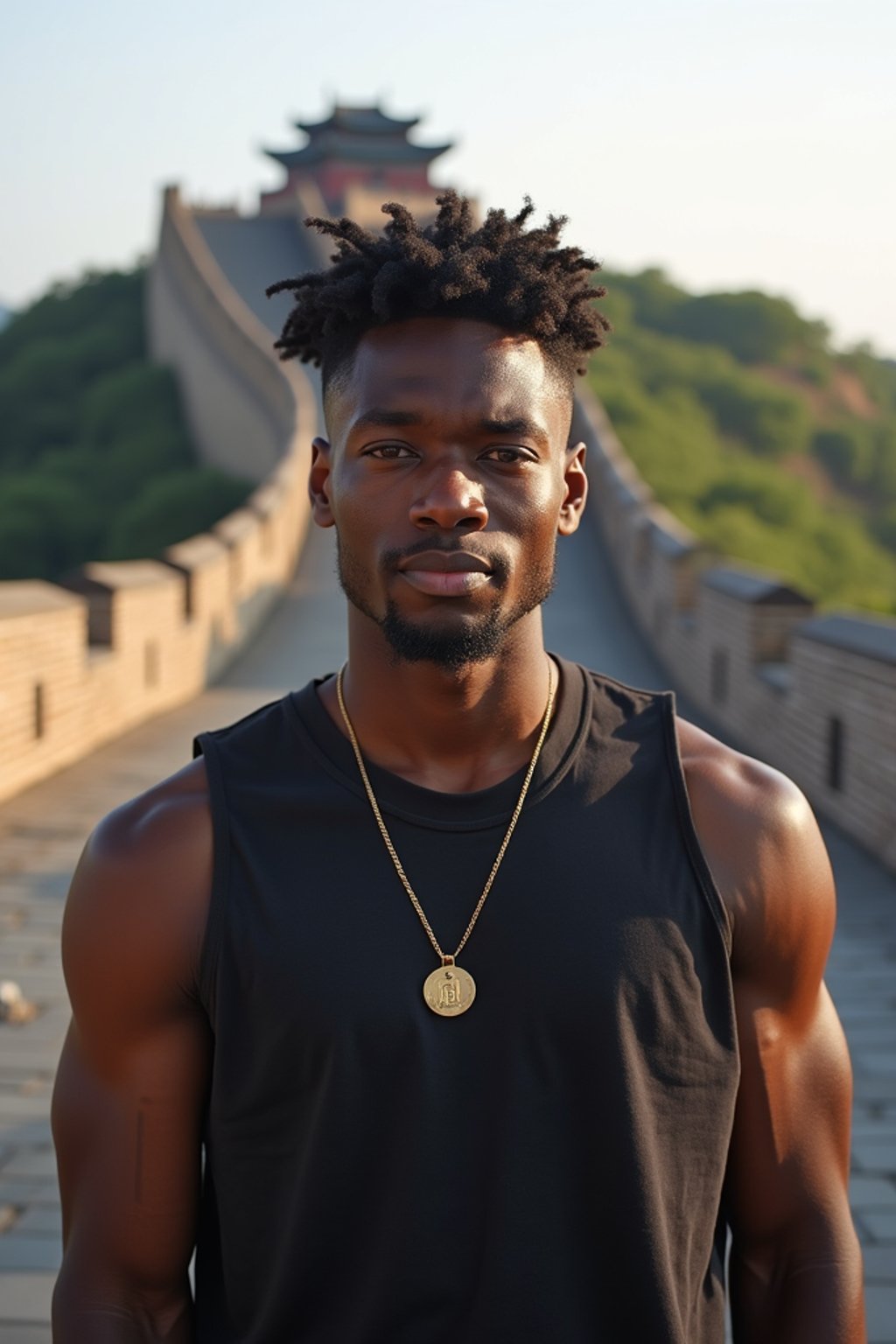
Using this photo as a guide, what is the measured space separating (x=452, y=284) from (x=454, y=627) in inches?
15.9

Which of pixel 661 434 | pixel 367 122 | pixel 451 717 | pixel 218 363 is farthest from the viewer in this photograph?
pixel 367 122

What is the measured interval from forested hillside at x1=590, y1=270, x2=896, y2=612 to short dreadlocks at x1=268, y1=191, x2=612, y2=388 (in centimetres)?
1281

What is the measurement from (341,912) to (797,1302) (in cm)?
69

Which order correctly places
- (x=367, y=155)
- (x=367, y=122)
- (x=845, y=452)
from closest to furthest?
1. (x=845, y=452)
2. (x=367, y=155)
3. (x=367, y=122)

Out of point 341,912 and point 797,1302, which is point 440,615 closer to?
point 341,912

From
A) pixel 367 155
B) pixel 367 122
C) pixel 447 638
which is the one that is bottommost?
pixel 447 638

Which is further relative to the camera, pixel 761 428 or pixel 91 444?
pixel 761 428

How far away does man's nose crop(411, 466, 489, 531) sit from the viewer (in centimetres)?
190

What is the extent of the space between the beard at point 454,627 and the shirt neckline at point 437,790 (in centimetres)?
13

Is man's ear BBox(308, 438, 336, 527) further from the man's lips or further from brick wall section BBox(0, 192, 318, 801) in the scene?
brick wall section BBox(0, 192, 318, 801)

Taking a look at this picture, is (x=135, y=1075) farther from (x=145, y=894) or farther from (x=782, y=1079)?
(x=782, y=1079)

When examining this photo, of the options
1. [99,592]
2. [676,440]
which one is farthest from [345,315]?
[676,440]

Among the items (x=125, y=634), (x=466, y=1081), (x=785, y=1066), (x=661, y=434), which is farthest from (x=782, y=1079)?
(x=661, y=434)

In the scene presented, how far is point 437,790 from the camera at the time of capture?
1.97 m
